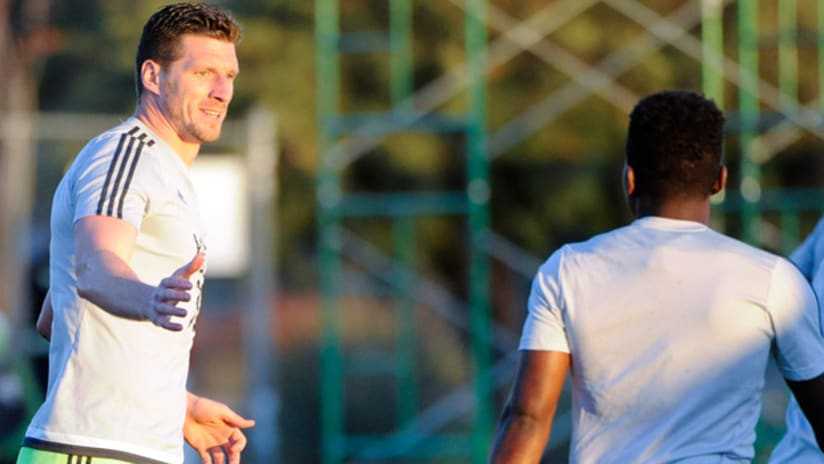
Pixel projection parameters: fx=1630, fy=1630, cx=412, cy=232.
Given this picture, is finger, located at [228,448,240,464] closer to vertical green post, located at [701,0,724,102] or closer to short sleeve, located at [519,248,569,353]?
short sleeve, located at [519,248,569,353]

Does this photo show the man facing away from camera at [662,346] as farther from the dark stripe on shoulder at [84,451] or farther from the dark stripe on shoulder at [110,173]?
the dark stripe on shoulder at [110,173]

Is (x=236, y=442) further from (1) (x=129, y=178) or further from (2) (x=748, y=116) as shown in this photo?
(2) (x=748, y=116)

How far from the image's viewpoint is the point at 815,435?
3.92m

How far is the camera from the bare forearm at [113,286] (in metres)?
3.30

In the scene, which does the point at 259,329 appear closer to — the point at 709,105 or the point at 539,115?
the point at 539,115

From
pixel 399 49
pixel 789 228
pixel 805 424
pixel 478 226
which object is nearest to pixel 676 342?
pixel 805 424

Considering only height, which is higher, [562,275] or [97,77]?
[97,77]

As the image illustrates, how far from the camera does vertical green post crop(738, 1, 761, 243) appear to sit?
10914 millimetres

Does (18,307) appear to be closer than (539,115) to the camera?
Yes

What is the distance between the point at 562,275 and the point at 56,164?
1022 centimetres

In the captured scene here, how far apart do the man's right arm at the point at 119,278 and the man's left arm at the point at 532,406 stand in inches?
36.8

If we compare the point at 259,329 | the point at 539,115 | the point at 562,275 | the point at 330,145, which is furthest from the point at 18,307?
the point at 562,275

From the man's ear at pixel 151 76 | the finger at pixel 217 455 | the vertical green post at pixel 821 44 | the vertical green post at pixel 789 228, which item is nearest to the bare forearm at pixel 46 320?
the finger at pixel 217 455

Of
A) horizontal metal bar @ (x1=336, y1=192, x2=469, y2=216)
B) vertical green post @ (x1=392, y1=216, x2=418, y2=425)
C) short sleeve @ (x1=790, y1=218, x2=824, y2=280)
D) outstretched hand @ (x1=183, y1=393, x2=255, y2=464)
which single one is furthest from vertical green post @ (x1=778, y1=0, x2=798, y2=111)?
outstretched hand @ (x1=183, y1=393, x2=255, y2=464)
